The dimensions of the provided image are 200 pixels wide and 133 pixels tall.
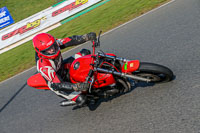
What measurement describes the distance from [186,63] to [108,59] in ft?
5.33

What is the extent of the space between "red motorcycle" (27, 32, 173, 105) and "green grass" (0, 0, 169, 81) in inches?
185

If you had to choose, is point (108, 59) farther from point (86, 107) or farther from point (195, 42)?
point (195, 42)

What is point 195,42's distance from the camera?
4930 millimetres

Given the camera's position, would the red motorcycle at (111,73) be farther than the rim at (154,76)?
No

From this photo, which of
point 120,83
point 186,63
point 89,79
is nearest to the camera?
point 89,79

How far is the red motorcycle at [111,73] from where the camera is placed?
363cm

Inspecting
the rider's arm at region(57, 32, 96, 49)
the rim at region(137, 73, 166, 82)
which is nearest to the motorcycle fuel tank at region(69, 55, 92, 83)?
the rider's arm at region(57, 32, 96, 49)

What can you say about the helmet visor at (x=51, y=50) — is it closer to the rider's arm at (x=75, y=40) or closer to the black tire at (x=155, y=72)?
the rider's arm at (x=75, y=40)

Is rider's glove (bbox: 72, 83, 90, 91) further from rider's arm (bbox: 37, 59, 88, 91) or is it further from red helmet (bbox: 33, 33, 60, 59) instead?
red helmet (bbox: 33, 33, 60, 59)

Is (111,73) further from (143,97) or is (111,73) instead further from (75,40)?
(75,40)

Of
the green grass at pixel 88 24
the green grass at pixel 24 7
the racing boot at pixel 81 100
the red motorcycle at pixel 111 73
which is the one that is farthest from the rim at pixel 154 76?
the green grass at pixel 24 7

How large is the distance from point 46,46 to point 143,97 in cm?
198

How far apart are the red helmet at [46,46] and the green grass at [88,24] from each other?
183 inches

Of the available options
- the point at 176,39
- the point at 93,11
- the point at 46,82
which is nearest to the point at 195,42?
the point at 176,39
